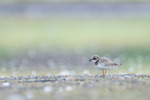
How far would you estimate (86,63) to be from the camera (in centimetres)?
1955

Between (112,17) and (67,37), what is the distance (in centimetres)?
1671

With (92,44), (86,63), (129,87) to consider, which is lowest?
(129,87)

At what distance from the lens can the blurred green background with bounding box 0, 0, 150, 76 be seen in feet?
63.0

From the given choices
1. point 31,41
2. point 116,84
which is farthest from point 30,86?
point 31,41

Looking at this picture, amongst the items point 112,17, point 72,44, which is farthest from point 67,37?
point 112,17

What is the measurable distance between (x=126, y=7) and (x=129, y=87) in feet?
→ 134

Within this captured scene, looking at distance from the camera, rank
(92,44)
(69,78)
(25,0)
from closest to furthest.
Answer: (69,78) < (92,44) < (25,0)

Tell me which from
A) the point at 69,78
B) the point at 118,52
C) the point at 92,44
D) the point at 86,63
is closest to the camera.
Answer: the point at 69,78

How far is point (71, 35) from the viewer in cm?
3262

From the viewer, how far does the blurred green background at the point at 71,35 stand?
19.2 metres

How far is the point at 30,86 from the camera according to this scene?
11.4m

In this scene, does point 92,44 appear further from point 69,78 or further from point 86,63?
point 69,78

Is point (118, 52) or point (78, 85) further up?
point (118, 52)

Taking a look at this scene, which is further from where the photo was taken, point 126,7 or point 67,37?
point 126,7
